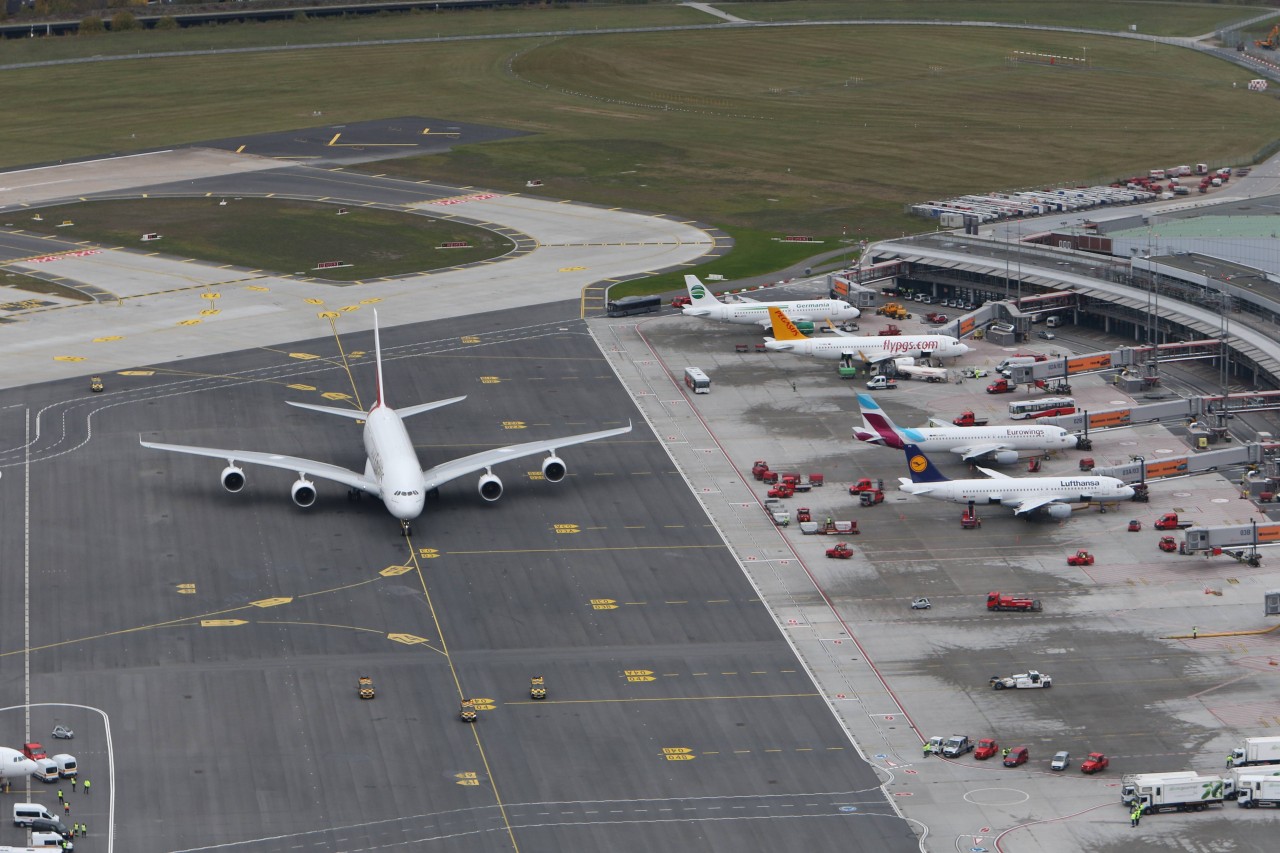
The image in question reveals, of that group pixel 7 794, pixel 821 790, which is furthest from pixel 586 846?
pixel 7 794

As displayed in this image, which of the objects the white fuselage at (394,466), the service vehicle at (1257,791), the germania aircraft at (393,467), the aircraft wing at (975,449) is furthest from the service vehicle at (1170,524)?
the white fuselage at (394,466)

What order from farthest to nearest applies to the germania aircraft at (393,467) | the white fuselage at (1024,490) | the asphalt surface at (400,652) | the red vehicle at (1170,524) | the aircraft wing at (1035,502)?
1. the white fuselage at (1024,490)
2. the aircraft wing at (1035,502)
3. the red vehicle at (1170,524)
4. the germania aircraft at (393,467)
5. the asphalt surface at (400,652)

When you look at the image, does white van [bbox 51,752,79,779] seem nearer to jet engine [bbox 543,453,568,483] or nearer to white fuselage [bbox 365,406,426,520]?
white fuselage [bbox 365,406,426,520]

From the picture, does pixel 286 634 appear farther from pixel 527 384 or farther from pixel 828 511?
pixel 527 384

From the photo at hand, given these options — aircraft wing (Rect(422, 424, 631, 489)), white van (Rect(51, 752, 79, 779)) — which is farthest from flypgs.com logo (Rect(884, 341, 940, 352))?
white van (Rect(51, 752, 79, 779))

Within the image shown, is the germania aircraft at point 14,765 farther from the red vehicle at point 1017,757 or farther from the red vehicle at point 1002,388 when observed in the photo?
the red vehicle at point 1002,388

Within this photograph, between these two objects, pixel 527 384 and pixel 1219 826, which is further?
pixel 527 384

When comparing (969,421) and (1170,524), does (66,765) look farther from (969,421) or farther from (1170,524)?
(969,421)
